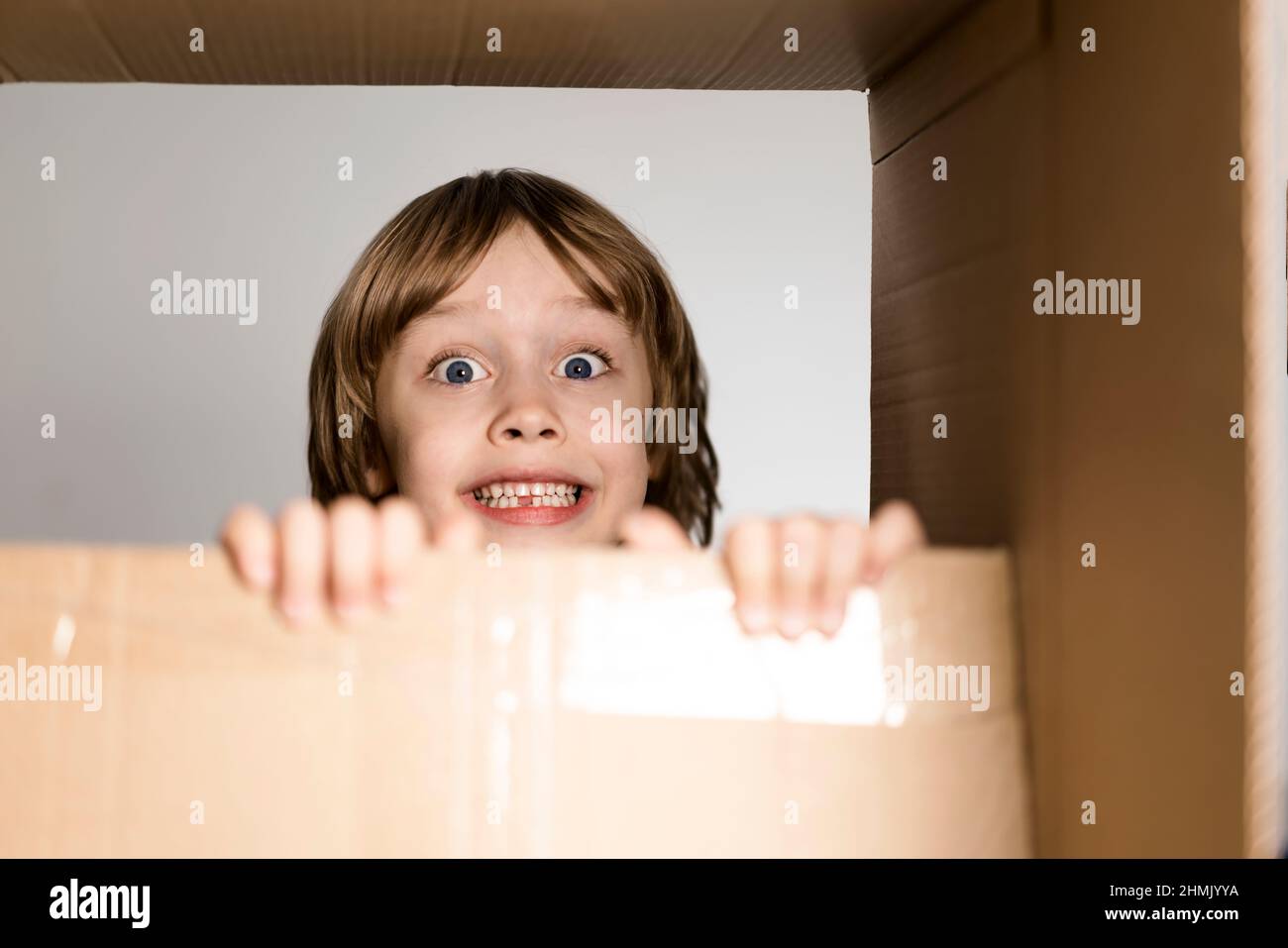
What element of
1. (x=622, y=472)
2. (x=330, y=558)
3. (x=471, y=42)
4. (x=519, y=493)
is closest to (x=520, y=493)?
(x=519, y=493)

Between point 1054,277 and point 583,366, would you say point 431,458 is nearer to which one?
point 583,366

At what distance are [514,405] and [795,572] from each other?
508 millimetres

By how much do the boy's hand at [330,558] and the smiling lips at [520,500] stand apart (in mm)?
486

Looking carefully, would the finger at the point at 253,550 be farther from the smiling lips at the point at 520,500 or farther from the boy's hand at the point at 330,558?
the smiling lips at the point at 520,500

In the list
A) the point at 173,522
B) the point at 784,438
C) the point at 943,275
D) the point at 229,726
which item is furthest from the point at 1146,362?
the point at 173,522

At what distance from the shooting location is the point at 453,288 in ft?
3.58

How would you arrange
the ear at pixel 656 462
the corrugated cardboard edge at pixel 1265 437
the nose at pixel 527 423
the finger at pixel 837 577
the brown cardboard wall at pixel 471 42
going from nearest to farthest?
the corrugated cardboard edge at pixel 1265 437
the finger at pixel 837 577
the brown cardboard wall at pixel 471 42
the nose at pixel 527 423
the ear at pixel 656 462

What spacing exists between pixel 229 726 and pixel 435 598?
0.11 m

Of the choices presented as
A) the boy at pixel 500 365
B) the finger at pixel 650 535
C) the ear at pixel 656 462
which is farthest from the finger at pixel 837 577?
the ear at pixel 656 462

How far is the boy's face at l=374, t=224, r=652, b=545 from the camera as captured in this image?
1.03 meters

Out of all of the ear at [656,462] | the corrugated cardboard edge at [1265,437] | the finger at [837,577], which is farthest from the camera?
the ear at [656,462]

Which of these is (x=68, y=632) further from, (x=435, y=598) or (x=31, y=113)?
(x=31, y=113)

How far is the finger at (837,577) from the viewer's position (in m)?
0.57

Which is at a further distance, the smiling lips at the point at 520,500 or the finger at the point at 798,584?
the smiling lips at the point at 520,500
